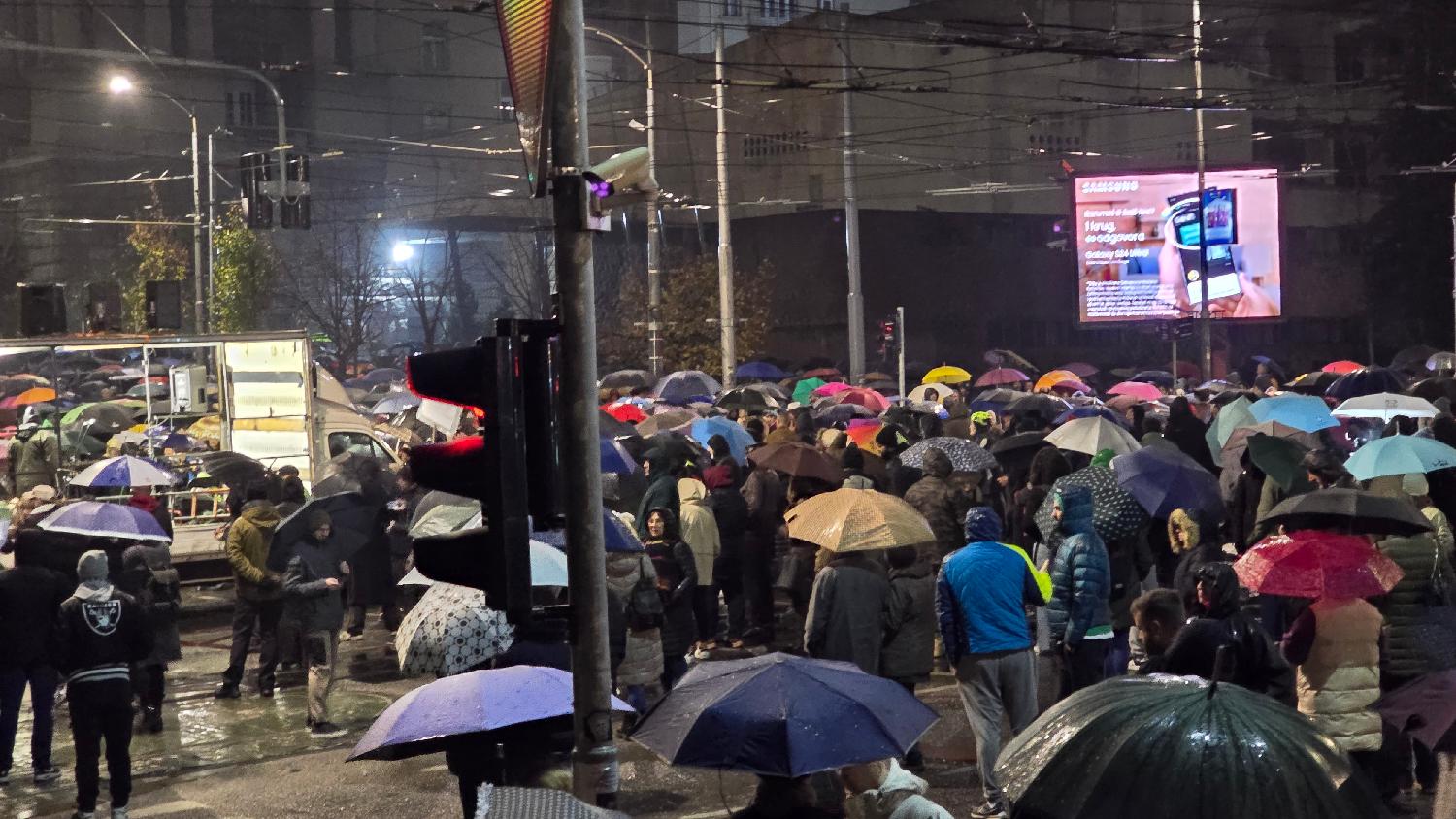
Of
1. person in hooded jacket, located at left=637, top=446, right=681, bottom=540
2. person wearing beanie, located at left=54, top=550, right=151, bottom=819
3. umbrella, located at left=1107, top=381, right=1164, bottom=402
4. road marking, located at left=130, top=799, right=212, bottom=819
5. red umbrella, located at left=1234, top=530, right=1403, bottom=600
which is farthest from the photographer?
umbrella, located at left=1107, top=381, right=1164, bottom=402

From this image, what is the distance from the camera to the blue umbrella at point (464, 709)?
6.49 metres

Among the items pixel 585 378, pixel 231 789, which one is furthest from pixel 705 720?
pixel 231 789

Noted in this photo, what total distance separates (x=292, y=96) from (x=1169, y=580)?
6215cm

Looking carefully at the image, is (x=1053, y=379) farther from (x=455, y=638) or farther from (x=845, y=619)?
(x=455, y=638)

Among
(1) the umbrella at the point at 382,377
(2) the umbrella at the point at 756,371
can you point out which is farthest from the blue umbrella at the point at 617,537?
(1) the umbrella at the point at 382,377

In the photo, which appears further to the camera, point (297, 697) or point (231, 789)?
point (297, 697)

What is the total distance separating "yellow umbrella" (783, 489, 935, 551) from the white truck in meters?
10.6

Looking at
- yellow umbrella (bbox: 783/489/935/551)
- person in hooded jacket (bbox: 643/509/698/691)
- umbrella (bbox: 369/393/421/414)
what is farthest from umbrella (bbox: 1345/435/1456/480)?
umbrella (bbox: 369/393/421/414)

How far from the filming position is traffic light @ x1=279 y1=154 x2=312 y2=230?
2753cm

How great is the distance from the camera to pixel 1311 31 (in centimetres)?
6047

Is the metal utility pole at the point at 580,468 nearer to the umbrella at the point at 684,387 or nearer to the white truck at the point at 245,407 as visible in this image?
the white truck at the point at 245,407

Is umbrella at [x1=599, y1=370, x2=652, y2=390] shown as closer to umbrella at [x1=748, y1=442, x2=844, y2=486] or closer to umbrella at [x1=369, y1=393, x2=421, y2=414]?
umbrella at [x1=369, y1=393, x2=421, y2=414]

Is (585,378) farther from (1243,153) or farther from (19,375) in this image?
(1243,153)

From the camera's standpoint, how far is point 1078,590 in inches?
397
